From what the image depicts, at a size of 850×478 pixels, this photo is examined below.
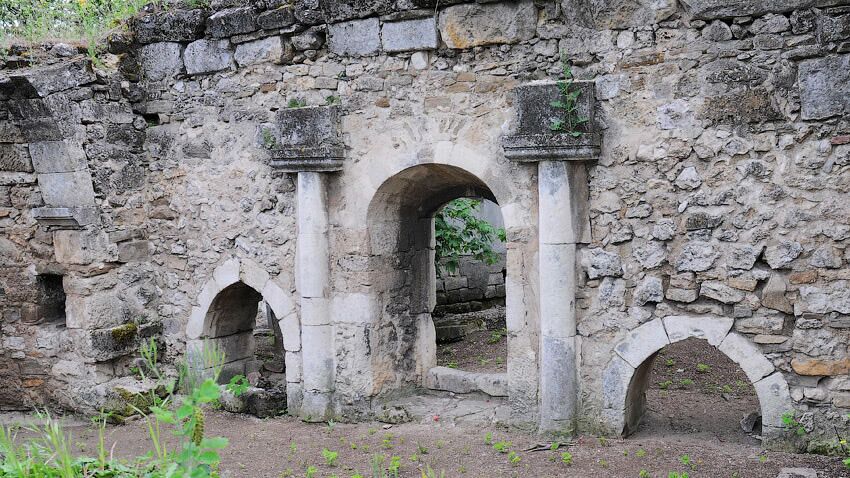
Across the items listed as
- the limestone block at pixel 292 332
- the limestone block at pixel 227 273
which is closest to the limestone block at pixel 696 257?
the limestone block at pixel 292 332

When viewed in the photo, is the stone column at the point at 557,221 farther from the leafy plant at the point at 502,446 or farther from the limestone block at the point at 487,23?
the limestone block at the point at 487,23

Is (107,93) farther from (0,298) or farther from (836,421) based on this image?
(836,421)

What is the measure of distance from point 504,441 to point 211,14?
458cm

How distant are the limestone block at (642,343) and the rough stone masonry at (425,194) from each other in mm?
16

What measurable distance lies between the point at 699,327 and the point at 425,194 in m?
2.80

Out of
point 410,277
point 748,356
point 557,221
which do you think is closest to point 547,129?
point 557,221

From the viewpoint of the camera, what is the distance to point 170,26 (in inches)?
303

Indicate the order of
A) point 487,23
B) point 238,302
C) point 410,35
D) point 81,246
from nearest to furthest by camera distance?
1. point 487,23
2. point 410,35
3. point 81,246
4. point 238,302

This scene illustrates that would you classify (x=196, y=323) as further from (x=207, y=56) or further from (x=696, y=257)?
(x=696, y=257)

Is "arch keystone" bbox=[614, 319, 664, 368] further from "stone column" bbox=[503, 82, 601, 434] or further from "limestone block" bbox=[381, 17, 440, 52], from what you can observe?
"limestone block" bbox=[381, 17, 440, 52]

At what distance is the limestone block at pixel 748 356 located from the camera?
549 cm

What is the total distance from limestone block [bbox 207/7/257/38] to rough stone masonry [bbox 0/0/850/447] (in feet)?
0.06

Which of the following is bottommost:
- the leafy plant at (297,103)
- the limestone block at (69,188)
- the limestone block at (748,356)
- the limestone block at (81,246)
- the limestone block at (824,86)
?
the limestone block at (748,356)

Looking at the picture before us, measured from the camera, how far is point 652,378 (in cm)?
819
